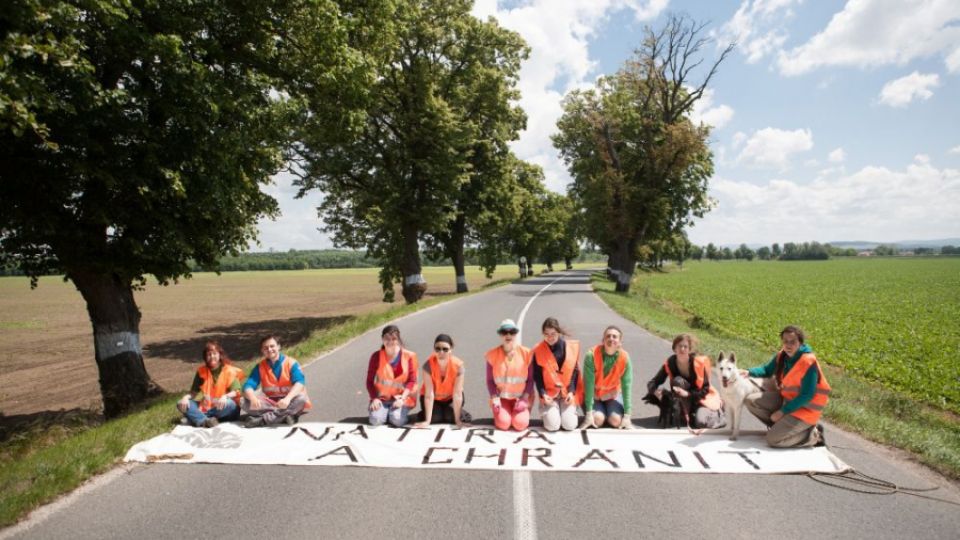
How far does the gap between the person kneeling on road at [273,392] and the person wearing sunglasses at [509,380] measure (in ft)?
9.08

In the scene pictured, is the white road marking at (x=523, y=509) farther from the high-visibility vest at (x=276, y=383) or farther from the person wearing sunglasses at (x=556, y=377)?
the high-visibility vest at (x=276, y=383)

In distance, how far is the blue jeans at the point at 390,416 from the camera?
712cm

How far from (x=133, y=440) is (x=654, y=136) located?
3512 cm

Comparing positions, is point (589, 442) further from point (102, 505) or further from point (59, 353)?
point (59, 353)

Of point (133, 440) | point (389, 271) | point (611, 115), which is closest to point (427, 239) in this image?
point (389, 271)

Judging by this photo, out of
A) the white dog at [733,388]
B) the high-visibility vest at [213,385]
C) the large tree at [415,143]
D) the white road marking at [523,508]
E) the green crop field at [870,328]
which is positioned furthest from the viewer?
the large tree at [415,143]

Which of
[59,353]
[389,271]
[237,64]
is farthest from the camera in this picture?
[389,271]

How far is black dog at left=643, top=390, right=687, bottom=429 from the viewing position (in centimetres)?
712

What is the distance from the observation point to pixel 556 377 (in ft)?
23.6

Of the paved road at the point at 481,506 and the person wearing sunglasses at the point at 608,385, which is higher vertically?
the person wearing sunglasses at the point at 608,385

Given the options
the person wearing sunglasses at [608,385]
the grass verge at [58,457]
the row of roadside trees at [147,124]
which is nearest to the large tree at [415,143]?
the row of roadside trees at [147,124]

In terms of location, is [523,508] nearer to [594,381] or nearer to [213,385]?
[594,381]

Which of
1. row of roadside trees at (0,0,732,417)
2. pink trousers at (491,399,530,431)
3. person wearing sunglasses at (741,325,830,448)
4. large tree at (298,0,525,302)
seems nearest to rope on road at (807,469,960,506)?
person wearing sunglasses at (741,325,830,448)

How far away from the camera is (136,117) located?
920 cm
